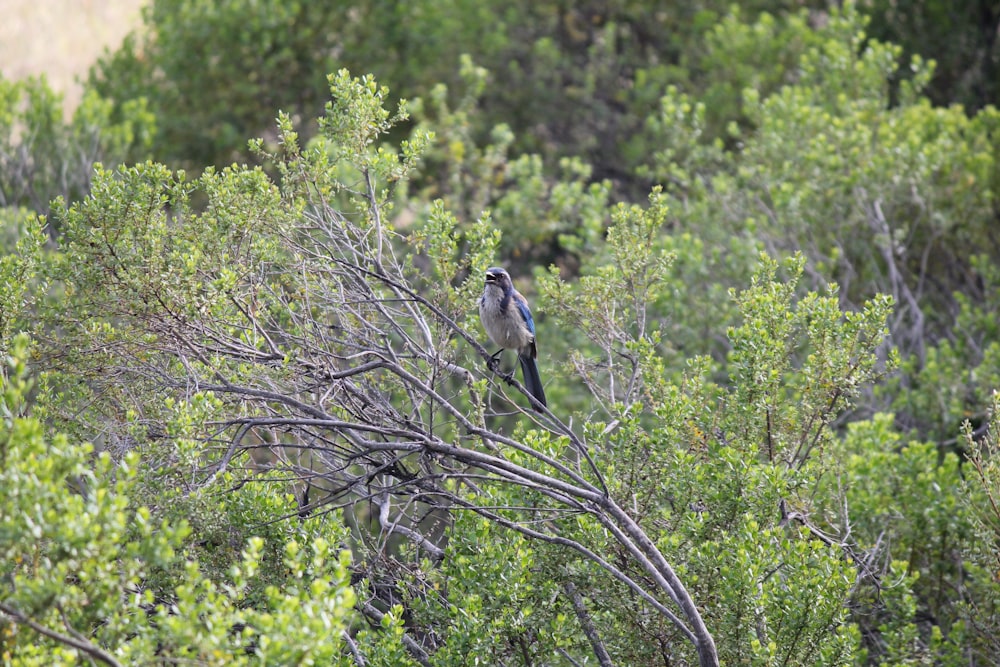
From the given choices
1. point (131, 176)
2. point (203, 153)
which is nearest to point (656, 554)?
point (131, 176)

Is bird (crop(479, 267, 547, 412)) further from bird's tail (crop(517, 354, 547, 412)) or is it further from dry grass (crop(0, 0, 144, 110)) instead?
dry grass (crop(0, 0, 144, 110))

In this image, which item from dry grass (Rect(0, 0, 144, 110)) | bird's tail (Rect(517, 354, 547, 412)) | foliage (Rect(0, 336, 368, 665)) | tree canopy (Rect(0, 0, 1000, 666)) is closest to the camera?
foliage (Rect(0, 336, 368, 665))

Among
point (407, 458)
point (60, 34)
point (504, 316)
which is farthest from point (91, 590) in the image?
point (60, 34)

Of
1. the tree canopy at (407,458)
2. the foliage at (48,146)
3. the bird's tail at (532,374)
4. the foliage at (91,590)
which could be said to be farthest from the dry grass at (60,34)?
the foliage at (91,590)

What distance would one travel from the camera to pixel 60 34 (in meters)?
30.0

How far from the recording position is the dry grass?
28.6m

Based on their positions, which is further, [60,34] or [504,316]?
[60,34]

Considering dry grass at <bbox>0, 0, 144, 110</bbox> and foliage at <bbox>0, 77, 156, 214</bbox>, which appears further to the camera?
dry grass at <bbox>0, 0, 144, 110</bbox>

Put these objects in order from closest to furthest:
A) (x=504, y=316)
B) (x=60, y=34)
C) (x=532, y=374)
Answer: (x=504, y=316), (x=532, y=374), (x=60, y=34)

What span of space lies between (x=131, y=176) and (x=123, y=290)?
826mm

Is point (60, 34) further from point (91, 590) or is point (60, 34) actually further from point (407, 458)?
point (91, 590)

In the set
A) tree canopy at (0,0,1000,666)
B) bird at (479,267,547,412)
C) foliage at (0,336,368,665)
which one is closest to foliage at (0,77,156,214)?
tree canopy at (0,0,1000,666)

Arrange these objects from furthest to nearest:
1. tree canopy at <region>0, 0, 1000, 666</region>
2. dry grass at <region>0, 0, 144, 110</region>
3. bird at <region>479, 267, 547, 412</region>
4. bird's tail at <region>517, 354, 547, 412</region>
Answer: dry grass at <region>0, 0, 144, 110</region>
bird's tail at <region>517, 354, 547, 412</region>
bird at <region>479, 267, 547, 412</region>
tree canopy at <region>0, 0, 1000, 666</region>

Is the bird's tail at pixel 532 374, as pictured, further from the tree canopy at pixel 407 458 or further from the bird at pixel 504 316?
the tree canopy at pixel 407 458
